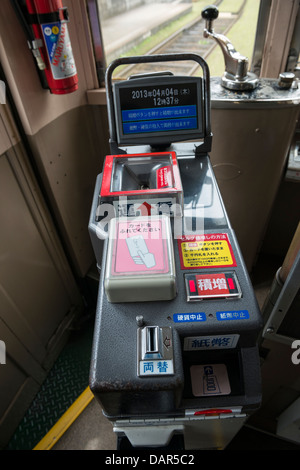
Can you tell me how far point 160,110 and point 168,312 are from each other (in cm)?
81

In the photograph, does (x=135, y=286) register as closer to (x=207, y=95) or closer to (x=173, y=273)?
(x=173, y=273)

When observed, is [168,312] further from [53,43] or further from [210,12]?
[210,12]

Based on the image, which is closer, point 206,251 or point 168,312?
point 168,312

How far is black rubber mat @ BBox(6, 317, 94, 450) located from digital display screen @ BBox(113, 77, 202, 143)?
1649mm

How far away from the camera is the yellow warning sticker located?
90 centimetres

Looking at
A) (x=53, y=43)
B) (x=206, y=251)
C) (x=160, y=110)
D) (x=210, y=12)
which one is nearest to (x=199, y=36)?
(x=210, y=12)

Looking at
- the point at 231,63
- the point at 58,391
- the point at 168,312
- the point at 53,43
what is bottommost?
the point at 58,391

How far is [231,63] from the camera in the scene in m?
1.66

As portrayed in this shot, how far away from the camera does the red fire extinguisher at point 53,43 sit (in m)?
1.37

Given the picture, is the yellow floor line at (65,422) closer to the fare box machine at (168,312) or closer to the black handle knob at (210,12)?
the fare box machine at (168,312)

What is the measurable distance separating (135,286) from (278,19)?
5.71ft

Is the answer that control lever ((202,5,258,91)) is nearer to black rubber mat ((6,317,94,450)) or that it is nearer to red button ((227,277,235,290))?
red button ((227,277,235,290))

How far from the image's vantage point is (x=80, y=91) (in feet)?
6.56

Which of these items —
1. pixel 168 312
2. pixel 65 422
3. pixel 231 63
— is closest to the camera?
pixel 168 312
